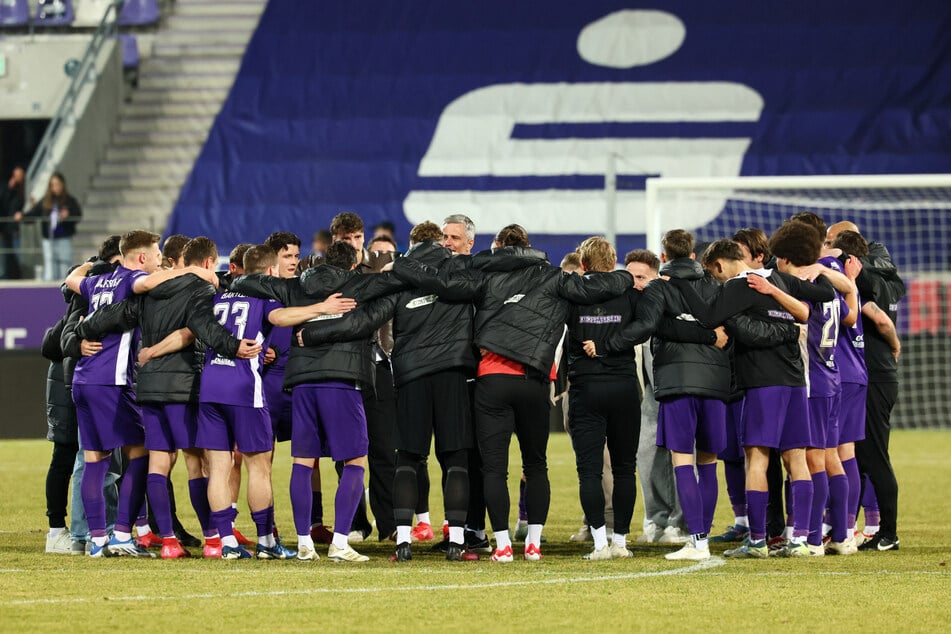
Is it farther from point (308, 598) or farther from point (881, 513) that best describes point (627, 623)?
point (881, 513)

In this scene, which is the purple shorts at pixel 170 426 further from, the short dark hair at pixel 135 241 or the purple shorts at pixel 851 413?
the purple shorts at pixel 851 413

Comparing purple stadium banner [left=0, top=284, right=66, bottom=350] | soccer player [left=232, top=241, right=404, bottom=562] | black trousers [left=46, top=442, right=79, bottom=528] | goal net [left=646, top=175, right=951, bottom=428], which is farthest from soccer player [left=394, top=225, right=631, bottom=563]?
purple stadium banner [left=0, top=284, right=66, bottom=350]

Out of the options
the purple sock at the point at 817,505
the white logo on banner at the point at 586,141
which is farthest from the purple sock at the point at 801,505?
the white logo on banner at the point at 586,141

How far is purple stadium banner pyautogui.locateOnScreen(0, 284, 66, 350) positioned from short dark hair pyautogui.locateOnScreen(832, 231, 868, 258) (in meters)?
12.9

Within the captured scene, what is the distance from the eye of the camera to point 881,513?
30.2 feet

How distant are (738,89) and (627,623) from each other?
18.5m

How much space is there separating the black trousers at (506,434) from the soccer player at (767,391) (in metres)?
1.07

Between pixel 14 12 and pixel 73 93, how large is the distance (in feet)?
9.45

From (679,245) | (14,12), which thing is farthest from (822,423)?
(14,12)

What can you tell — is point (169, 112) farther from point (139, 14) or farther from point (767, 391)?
point (767, 391)

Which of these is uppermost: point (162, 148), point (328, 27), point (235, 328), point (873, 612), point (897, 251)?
point (328, 27)

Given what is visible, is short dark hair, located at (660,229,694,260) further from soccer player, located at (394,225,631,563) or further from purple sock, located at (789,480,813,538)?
purple sock, located at (789,480,813,538)

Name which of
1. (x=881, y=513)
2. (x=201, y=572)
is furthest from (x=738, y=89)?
(x=201, y=572)

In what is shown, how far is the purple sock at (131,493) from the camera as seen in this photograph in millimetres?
8719
